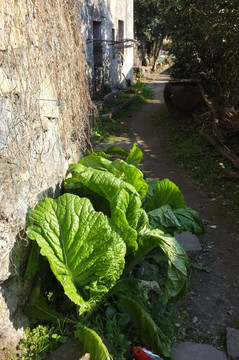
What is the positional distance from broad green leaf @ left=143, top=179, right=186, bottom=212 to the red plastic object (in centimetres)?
147

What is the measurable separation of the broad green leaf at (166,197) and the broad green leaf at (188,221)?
106 mm

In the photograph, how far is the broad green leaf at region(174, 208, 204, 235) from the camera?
340 centimetres

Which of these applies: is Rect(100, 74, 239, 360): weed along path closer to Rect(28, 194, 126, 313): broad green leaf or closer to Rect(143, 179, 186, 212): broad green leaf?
Rect(143, 179, 186, 212): broad green leaf

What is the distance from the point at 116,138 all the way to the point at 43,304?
638cm

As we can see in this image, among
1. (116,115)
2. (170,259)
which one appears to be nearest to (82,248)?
(170,259)

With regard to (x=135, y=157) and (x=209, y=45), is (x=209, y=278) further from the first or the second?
(x=209, y=45)

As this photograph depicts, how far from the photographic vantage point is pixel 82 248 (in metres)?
2.45

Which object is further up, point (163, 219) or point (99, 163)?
point (99, 163)

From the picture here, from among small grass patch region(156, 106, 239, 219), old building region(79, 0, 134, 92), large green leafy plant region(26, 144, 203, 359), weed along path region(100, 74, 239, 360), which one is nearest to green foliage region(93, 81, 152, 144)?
old building region(79, 0, 134, 92)

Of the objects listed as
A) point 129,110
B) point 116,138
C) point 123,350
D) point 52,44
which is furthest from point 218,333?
point 129,110

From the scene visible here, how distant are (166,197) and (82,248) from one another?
1.40 meters

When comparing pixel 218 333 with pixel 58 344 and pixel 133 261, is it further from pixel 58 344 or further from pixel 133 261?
pixel 58 344

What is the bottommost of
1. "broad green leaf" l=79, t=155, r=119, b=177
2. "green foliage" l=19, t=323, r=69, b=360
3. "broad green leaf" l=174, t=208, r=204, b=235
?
"green foliage" l=19, t=323, r=69, b=360

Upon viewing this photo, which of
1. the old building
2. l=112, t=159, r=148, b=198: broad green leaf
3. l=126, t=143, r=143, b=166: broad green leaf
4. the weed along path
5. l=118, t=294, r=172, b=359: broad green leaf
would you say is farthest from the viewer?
the old building
